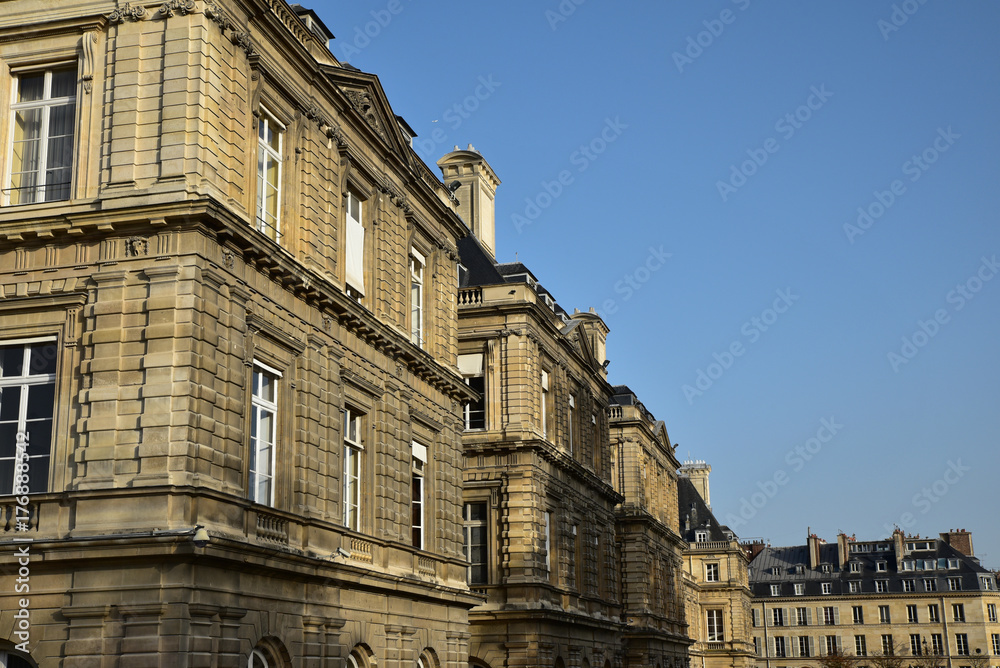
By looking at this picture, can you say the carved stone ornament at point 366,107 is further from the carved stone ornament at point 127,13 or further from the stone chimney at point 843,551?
the stone chimney at point 843,551

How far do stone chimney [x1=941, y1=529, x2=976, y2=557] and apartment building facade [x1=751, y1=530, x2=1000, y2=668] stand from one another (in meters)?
0.08

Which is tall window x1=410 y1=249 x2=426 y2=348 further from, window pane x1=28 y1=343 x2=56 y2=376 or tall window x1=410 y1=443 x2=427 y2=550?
window pane x1=28 y1=343 x2=56 y2=376

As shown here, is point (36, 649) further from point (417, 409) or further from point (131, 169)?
point (417, 409)

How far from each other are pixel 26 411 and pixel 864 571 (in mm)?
86147

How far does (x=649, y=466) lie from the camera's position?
51.7 meters

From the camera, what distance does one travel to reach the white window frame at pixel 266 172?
18.2 m

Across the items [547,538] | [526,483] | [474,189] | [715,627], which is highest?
[474,189]

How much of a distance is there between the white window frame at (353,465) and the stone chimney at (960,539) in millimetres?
84105

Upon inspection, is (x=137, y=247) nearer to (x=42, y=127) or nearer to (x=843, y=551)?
→ (x=42, y=127)

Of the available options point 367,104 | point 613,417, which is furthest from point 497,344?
point 613,417

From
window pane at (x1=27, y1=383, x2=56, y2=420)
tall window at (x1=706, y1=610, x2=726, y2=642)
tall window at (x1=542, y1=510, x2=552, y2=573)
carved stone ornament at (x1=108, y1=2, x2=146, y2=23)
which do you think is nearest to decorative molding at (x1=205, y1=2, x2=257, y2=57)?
carved stone ornament at (x1=108, y1=2, x2=146, y2=23)

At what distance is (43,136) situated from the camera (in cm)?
1673
